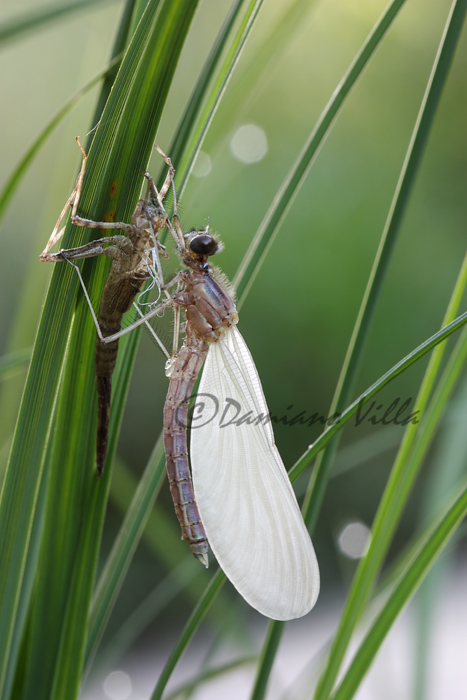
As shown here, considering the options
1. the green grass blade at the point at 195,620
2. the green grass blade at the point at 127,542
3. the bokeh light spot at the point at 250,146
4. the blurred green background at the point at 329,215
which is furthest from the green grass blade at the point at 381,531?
the blurred green background at the point at 329,215

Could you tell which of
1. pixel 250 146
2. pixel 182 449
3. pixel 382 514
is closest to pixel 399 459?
pixel 382 514

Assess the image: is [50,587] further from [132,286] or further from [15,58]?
[15,58]

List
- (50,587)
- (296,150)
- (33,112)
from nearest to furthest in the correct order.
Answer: (50,587), (296,150), (33,112)

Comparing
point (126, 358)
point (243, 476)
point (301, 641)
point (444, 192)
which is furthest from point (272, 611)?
point (444, 192)

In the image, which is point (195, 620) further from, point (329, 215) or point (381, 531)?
point (329, 215)

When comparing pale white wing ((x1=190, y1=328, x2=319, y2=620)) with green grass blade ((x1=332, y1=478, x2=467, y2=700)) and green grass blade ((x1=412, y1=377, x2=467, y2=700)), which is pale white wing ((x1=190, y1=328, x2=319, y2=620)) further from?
green grass blade ((x1=412, y1=377, x2=467, y2=700))
